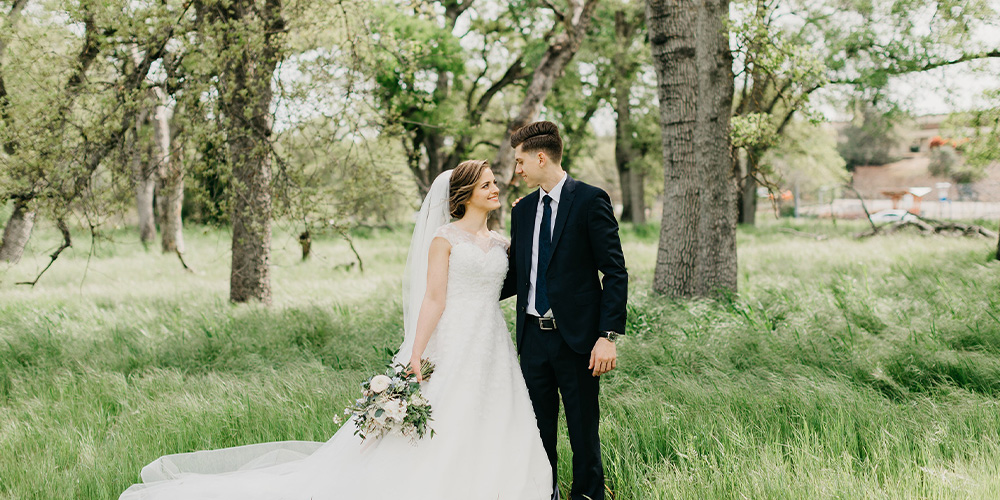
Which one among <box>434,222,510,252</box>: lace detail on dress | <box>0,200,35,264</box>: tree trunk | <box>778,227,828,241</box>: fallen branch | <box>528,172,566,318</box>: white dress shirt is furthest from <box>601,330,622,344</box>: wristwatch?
<box>778,227,828,241</box>: fallen branch

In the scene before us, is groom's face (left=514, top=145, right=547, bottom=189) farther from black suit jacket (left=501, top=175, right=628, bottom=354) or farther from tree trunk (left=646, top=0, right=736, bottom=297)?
tree trunk (left=646, top=0, right=736, bottom=297)

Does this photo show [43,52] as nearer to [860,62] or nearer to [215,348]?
[215,348]

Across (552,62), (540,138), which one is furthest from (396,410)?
(552,62)

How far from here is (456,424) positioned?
137 inches

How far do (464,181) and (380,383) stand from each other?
4.01 ft

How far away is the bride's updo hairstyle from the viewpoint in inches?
142

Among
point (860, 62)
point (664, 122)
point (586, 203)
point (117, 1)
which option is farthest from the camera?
point (860, 62)

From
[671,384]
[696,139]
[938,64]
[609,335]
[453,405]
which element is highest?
[938,64]

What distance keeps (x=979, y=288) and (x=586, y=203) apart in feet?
21.3

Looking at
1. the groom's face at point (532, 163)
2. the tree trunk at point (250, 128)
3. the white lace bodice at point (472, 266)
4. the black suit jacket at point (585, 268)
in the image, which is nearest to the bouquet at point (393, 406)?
the white lace bodice at point (472, 266)

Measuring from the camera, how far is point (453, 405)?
138 inches

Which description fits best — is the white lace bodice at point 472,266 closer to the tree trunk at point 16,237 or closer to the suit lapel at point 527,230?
the suit lapel at point 527,230

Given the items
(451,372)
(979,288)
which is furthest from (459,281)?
(979,288)

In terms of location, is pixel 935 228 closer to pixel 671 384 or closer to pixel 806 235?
pixel 806 235
